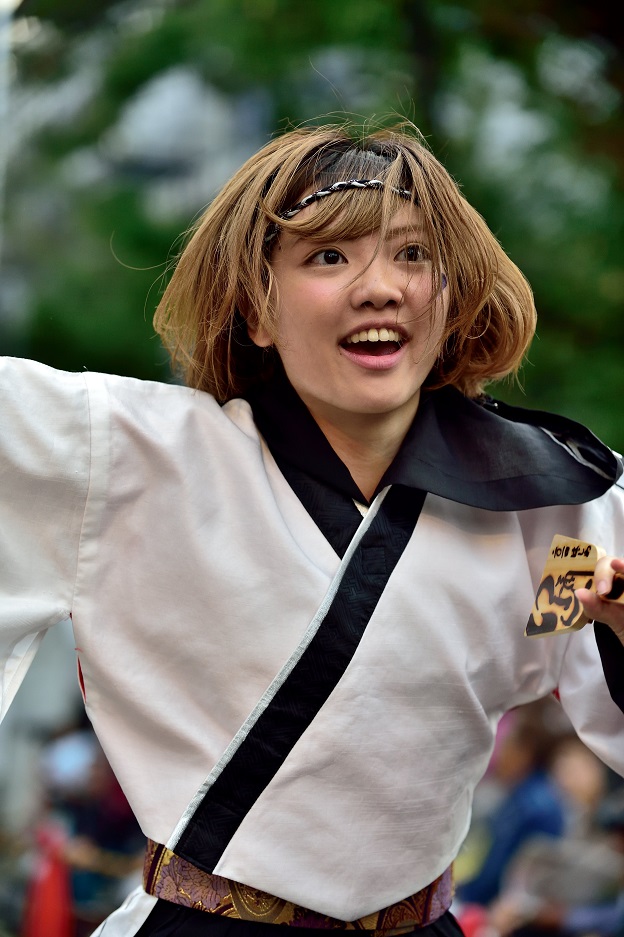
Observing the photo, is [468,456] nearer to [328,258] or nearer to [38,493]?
[328,258]

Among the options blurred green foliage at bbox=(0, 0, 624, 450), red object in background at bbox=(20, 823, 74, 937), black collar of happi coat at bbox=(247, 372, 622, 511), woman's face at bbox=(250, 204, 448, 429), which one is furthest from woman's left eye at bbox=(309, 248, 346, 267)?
red object in background at bbox=(20, 823, 74, 937)

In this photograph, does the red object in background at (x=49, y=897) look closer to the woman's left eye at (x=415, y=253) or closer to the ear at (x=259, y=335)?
the ear at (x=259, y=335)

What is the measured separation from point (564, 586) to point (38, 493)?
725 mm

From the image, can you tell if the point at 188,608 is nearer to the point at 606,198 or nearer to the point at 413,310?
the point at 413,310

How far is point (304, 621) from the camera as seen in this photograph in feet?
5.31

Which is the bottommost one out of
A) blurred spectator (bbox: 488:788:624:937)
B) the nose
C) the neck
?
blurred spectator (bbox: 488:788:624:937)

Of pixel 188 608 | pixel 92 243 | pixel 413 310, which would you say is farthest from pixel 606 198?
pixel 188 608

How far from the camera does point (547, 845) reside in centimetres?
378

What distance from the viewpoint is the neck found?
1789 mm

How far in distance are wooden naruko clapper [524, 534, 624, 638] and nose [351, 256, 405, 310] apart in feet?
1.40

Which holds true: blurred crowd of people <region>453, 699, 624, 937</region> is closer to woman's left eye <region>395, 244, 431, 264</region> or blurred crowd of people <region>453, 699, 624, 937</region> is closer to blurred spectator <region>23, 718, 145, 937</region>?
blurred spectator <region>23, 718, 145, 937</region>

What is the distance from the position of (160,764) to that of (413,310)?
0.76m

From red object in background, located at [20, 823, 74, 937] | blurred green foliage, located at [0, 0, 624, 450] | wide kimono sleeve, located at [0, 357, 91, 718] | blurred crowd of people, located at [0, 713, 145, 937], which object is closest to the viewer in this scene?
wide kimono sleeve, located at [0, 357, 91, 718]

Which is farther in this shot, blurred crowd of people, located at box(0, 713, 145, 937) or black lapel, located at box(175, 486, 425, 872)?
blurred crowd of people, located at box(0, 713, 145, 937)
